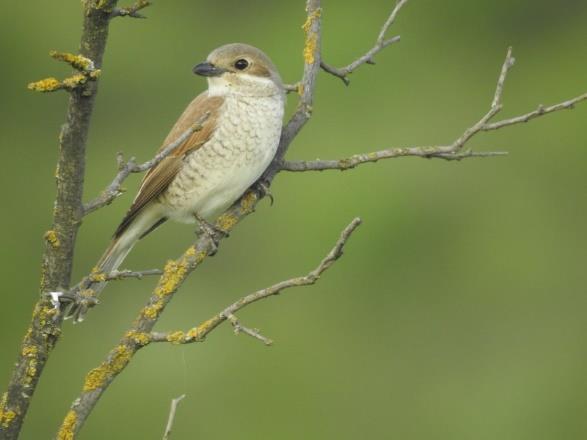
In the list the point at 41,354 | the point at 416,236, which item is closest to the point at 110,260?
the point at 41,354

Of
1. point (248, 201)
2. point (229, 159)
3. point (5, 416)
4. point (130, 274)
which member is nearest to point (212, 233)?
point (248, 201)

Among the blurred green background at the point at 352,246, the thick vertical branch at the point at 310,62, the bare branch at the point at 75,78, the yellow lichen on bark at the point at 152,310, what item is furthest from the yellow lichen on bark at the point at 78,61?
the blurred green background at the point at 352,246

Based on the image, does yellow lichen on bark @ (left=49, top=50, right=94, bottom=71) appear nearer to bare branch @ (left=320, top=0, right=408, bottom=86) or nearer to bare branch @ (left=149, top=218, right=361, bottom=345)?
A: bare branch @ (left=149, top=218, right=361, bottom=345)

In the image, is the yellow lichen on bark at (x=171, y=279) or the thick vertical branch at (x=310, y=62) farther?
the thick vertical branch at (x=310, y=62)

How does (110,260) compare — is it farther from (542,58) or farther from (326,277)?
(542,58)

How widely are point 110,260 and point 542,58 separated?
11.2 metres

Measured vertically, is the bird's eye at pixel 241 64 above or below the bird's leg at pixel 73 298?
above

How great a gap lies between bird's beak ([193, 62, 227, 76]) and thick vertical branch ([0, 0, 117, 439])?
1894 millimetres

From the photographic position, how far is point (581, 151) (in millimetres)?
14305

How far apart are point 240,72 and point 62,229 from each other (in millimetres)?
1979

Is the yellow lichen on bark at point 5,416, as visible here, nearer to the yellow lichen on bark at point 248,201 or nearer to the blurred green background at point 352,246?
the yellow lichen on bark at point 248,201

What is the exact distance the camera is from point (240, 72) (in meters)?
5.30

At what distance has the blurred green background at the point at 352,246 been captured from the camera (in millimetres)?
10086

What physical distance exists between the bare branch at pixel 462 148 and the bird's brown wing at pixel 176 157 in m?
0.57
